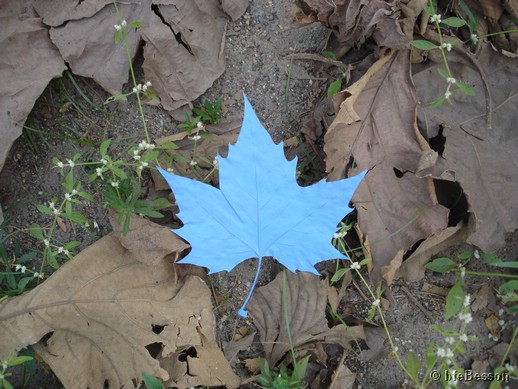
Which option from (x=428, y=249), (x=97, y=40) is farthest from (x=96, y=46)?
(x=428, y=249)

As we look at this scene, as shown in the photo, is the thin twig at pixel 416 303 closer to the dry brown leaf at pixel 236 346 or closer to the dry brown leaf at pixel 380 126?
the dry brown leaf at pixel 380 126

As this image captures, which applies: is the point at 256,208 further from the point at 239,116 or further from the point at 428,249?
the point at 428,249

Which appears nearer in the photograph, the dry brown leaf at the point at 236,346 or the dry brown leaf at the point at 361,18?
the dry brown leaf at the point at 361,18

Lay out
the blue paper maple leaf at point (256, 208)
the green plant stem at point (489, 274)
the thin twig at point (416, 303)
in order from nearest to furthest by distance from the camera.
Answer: the blue paper maple leaf at point (256, 208) < the green plant stem at point (489, 274) < the thin twig at point (416, 303)

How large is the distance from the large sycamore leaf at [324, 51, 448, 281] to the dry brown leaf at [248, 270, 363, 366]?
24 cm

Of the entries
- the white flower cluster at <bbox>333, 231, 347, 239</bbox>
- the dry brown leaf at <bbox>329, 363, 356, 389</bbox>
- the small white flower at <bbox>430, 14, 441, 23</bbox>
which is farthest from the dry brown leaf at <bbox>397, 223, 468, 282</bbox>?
the small white flower at <bbox>430, 14, 441, 23</bbox>

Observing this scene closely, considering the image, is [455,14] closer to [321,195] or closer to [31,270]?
[321,195]

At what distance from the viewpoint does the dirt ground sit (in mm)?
1904

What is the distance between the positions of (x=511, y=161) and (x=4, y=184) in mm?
1707

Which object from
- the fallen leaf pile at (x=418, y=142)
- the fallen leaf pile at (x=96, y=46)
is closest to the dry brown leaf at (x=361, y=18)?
the fallen leaf pile at (x=418, y=142)

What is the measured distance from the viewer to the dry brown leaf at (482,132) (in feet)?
5.85

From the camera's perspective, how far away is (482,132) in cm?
182

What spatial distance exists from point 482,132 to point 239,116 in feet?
2.64

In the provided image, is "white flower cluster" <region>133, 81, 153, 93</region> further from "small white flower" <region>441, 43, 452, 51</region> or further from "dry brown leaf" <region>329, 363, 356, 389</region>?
"dry brown leaf" <region>329, 363, 356, 389</region>
